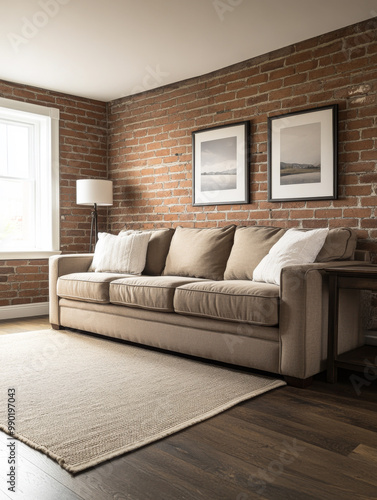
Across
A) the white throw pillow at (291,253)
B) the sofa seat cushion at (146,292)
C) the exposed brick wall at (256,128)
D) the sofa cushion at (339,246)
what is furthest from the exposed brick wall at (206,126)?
the sofa seat cushion at (146,292)

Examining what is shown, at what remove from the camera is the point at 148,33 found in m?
3.69

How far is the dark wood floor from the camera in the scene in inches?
A: 60.4

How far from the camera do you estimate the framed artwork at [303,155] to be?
3650 millimetres

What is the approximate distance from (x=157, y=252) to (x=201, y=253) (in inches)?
21.4

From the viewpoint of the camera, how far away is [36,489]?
1562mm

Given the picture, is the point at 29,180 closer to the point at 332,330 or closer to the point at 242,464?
the point at 332,330

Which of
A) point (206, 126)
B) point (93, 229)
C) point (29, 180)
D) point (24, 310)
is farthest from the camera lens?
point (93, 229)

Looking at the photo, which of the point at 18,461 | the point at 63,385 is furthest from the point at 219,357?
the point at 18,461

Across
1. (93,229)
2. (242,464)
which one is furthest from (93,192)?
(242,464)

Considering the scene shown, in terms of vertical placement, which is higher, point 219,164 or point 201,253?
point 219,164

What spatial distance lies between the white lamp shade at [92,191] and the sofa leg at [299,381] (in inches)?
121

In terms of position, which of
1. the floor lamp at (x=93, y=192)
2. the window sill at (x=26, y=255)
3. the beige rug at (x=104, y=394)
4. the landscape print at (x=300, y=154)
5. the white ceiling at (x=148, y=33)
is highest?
the white ceiling at (x=148, y=33)

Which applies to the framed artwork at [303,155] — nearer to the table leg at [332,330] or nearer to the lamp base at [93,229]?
the table leg at [332,330]

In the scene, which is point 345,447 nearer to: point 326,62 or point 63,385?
point 63,385
